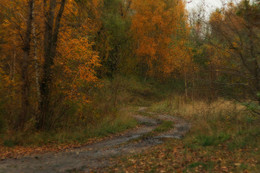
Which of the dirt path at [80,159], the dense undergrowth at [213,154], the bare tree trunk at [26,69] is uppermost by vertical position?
the bare tree trunk at [26,69]

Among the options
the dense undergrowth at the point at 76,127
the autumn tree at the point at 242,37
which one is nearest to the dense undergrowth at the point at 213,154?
the autumn tree at the point at 242,37

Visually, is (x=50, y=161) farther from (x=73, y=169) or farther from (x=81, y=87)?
(x=81, y=87)

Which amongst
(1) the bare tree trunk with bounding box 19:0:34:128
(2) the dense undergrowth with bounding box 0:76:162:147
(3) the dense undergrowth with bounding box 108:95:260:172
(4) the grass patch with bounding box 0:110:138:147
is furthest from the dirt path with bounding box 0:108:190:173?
(1) the bare tree trunk with bounding box 19:0:34:128

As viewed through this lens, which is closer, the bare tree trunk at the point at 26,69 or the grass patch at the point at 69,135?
the grass patch at the point at 69,135

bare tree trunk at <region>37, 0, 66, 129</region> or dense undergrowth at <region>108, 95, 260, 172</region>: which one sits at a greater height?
bare tree trunk at <region>37, 0, 66, 129</region>

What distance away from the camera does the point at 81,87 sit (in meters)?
12.6

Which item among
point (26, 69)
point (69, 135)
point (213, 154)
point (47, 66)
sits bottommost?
point (69, 135)

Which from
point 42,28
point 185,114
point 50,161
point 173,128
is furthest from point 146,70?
point 50,161

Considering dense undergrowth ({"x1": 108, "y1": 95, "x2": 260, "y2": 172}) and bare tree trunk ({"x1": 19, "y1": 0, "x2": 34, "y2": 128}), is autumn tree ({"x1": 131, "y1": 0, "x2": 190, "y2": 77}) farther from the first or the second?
bare tree trunk ({"x1": 19, "y1": 0, "x2": 34, "y2": 128})

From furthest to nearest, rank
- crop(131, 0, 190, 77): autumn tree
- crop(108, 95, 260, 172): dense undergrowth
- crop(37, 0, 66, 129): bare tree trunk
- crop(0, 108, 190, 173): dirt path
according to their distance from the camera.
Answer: crop(131, 0, 190, 77): autumn tree → crop(37, 0, 66, 129): bare tree trunk → crop(0, 108, 190, 173): dirt path → crop(108, 95, 260, 172): dense undergrowth

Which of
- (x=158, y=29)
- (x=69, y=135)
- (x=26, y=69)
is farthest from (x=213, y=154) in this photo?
(x=158, y=29)

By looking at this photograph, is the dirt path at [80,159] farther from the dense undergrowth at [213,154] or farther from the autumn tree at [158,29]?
the autumn tree at [158,29]

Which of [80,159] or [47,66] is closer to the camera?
[80,159]

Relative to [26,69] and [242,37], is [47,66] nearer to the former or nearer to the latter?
[26,69]
